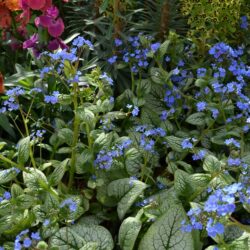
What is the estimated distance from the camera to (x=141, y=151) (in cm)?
208

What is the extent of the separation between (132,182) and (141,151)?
0.24m

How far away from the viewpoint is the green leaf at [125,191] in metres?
1.83

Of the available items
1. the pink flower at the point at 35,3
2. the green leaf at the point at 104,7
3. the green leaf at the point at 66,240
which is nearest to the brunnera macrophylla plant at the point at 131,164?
the green leaf at the point at 66,240

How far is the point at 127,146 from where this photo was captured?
6.71ft

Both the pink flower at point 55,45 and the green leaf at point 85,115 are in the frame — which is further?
the pink flower at point 55,45

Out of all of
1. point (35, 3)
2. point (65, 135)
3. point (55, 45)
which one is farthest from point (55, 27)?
point (65, 135)

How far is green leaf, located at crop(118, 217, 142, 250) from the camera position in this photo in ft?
5.53

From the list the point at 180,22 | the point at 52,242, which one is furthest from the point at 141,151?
the point at 180,22

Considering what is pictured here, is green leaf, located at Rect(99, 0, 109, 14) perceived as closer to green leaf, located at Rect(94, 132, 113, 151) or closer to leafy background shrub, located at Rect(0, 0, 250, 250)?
leafy background shrub, located at Rect(0, 0, 250, 250)

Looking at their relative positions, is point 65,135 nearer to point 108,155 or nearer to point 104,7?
point 108,155

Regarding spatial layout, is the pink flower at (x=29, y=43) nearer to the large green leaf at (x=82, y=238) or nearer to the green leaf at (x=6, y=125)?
the green leaf at (x=6, y=125)

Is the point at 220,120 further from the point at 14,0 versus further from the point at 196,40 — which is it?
the point at 14,0

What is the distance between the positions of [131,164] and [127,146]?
82mm

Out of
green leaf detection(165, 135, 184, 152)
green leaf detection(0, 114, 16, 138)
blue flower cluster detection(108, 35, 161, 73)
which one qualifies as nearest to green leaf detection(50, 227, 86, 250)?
green leaf detection(165, 135, 184, 152)
